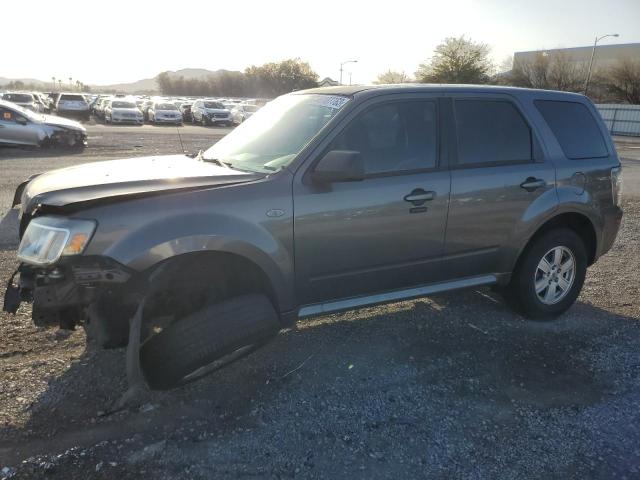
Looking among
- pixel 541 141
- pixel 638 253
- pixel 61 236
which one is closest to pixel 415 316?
pixel 541 141

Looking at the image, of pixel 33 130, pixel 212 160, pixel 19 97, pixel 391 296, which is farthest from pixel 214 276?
pixel 19 97

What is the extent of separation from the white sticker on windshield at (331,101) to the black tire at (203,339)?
1.50 m

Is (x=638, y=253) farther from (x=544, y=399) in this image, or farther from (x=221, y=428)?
(x=221, y=428)

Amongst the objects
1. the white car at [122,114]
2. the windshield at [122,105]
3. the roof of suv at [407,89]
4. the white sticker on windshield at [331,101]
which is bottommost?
the white sticker on windshield at [331,101]

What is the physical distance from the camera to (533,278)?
14.5 ft

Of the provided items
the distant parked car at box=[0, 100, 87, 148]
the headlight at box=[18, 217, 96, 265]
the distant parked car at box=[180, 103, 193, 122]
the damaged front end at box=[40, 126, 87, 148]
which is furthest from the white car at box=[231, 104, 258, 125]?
the headlight at box=[18, 217, 96, 265]

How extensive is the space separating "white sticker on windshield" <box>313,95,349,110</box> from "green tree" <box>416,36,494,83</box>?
4351 centimetres

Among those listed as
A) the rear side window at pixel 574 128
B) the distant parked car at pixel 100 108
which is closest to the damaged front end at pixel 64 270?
the rear side window at pixel 574 128

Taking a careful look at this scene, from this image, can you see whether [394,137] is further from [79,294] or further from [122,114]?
[122,114]

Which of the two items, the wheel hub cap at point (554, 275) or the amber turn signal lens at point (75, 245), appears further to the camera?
the wheel hub cap at point (554, 275)

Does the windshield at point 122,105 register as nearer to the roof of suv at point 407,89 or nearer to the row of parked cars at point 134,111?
the row of parked cars at point 134,111

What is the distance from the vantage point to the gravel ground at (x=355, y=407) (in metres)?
2.67

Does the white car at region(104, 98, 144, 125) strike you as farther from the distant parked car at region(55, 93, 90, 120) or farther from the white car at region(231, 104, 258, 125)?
the white car at region(231, 104, 258, 125)

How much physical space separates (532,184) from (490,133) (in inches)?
21.4
